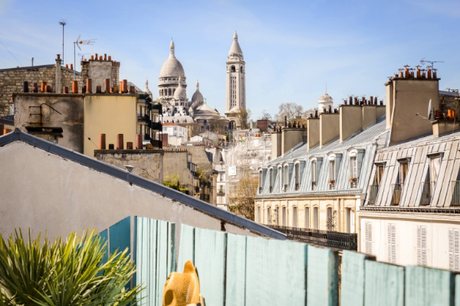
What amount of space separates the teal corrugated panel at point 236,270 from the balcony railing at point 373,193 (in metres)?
22.0

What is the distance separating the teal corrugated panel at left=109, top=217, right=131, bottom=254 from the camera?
34.2 feet

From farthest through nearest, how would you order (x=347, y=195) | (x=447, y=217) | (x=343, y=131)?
(x=343, y=131) → (x=347, y=195) → (x=447, y=217)

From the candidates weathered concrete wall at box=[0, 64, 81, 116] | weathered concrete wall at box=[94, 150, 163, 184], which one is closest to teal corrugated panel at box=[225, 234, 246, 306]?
weathered concrete wall at box=[94, 150, 163, 184]

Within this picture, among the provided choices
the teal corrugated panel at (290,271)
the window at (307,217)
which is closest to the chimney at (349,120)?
the window at (307,217)

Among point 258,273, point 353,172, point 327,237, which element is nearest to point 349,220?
point 327,237

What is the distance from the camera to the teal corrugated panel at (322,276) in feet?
14.5

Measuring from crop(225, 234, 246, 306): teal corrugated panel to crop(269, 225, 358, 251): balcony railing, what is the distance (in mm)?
22989

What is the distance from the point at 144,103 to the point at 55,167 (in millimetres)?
29169

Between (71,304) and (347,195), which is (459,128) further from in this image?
(71,304)

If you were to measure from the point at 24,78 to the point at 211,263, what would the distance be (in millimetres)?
36461

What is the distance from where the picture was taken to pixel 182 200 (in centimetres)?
1078

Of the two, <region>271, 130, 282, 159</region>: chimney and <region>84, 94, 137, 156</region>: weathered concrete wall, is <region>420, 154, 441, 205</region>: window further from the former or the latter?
<region>271, 130, 282, 159</region>: chimney

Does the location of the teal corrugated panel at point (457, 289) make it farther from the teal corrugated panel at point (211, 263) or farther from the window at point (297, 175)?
the window at point (297, 175)

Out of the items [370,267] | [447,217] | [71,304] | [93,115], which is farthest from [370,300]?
[93,115]
